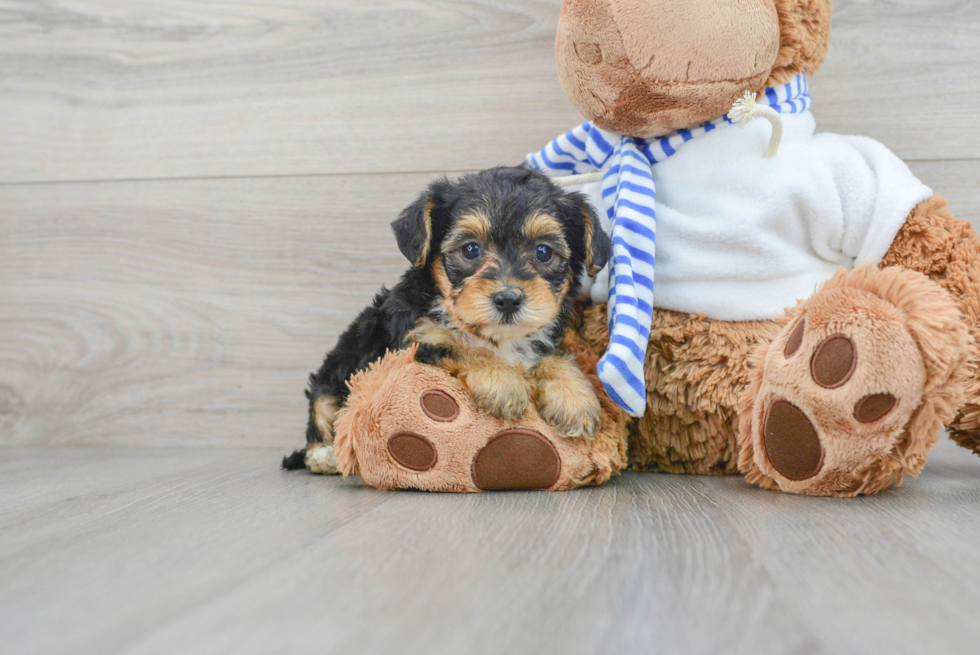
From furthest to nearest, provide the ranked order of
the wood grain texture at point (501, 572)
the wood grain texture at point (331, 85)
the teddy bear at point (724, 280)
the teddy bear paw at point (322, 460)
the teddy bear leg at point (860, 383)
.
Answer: the wood grain texture at point (331, 85)
the teddy bear paw at point (322, 460)
the teddy bear at point (724, 280)
the teddy bear leg at point (860, 383)
the wood grain texture at point (501, 572)

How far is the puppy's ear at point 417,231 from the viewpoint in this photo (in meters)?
1.78

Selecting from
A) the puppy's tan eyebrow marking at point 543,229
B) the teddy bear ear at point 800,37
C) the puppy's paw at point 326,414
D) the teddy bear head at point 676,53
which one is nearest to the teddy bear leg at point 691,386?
the puppy's tan eyebrow marking at point 543,229

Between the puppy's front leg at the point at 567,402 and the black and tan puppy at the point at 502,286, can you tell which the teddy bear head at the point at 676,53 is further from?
the puppy's front leg at the point at 567,402

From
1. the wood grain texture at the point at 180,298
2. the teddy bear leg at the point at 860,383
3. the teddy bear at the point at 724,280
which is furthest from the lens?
the wood grain texture at the point at 180,298

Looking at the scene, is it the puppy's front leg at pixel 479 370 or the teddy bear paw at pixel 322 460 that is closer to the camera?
the puppy's front leg at pixel 479 370

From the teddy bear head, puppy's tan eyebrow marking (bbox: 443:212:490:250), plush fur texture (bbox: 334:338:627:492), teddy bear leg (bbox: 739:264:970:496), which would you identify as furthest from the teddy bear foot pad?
the teddy bear head

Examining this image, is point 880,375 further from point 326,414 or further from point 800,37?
point 326,414

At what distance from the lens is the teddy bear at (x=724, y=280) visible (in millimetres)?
1482

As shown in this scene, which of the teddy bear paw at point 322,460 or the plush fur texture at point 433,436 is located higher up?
the plush fur texture at point 433,436

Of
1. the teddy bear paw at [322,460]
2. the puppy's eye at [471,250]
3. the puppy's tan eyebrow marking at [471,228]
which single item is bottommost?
the teddy bear paw at [322,460]

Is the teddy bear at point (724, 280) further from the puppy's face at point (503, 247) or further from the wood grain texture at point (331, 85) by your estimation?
the wood grain texture at point (331, 85)

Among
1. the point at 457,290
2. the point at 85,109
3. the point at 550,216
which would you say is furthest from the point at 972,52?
the point at 85,109

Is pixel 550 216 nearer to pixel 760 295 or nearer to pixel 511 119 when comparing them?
pixel 760 295

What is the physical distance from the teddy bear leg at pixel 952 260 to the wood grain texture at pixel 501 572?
0.54 ft
